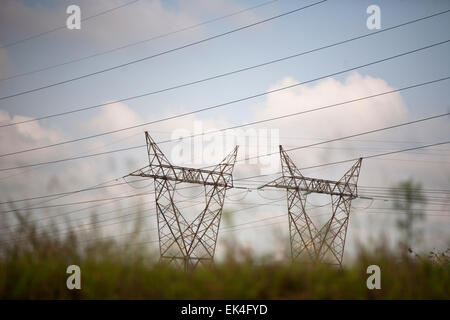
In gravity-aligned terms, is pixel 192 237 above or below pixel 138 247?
below

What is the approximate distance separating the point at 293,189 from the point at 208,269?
20.8 meters

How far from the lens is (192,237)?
21984 mm

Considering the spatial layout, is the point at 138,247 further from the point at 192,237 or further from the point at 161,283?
the point at 192,237

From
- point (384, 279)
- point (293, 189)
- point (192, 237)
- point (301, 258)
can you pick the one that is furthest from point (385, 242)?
point (293, 189)

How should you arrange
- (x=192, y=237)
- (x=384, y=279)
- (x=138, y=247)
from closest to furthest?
(x=384, y=279)
(x=138, y=247)
(x=192, y=237)

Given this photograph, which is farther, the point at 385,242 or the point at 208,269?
the point at 385,242
